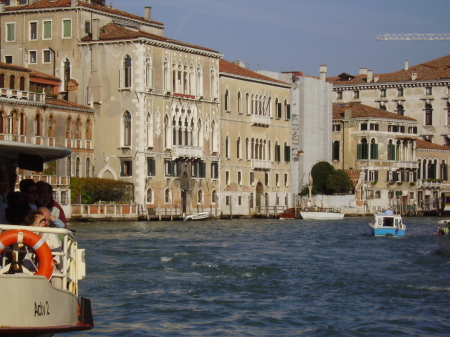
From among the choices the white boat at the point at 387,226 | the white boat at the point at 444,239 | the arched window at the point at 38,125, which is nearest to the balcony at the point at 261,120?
the arched window at the point at 38,125

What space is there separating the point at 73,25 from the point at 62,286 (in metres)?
40.3

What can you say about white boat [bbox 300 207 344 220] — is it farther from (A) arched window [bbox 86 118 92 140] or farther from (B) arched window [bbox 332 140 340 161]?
(A) arched window [bbox 86 118 92 140]

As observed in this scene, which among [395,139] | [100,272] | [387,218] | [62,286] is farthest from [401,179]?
[62,286]

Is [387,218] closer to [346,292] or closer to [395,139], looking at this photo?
[346,292]

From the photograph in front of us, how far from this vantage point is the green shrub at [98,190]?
43688 millimetres

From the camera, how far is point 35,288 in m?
→ 8.37

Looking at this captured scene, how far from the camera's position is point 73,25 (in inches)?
1898

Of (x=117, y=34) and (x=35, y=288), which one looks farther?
(x=117, y=34)

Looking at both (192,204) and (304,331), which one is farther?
(192,204)

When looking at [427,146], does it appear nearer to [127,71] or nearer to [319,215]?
[319,215]

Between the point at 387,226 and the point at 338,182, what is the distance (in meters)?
26.3

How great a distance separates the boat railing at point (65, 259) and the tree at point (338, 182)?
53551 mm

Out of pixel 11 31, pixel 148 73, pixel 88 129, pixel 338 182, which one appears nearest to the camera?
pixel 88 129

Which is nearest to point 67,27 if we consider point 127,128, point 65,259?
point 127,128
